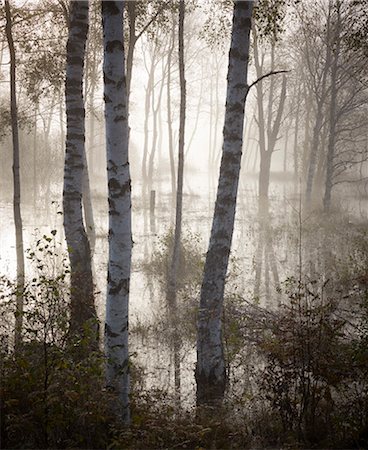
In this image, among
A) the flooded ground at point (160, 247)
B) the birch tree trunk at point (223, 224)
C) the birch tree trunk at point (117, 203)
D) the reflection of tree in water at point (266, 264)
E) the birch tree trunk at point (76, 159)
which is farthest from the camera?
the reflection of tree in water at point (266, 264)

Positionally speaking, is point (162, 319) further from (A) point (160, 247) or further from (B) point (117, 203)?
(A) point (160, 247)

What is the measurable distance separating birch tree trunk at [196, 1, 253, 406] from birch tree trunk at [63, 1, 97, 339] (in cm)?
231

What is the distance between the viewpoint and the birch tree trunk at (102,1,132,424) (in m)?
4.36

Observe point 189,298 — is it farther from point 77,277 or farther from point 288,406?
point 288,406

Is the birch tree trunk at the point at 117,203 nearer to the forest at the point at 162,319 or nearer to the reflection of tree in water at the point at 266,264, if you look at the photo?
the forest at the point at 162,319

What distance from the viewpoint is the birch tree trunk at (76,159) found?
290 inches

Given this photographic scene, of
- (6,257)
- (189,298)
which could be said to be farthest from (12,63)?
(189,298)

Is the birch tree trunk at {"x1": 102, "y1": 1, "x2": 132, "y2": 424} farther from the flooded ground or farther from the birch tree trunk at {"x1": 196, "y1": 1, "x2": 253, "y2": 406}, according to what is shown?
the birch tree trunk at {"x1": 196, "y1": 1, "x2": 253, "y2": 406}

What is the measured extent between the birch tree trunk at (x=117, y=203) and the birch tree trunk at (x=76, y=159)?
2.75 m

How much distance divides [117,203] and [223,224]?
6.20 ft

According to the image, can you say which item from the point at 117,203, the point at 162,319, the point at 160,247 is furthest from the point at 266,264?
the point at 117,203

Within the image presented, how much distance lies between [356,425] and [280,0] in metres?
5.71

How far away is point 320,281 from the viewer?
435 inches

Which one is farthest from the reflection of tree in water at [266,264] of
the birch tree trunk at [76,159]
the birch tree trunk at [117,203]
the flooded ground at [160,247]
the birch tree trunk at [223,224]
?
the birch tree trunk at [117,203]
